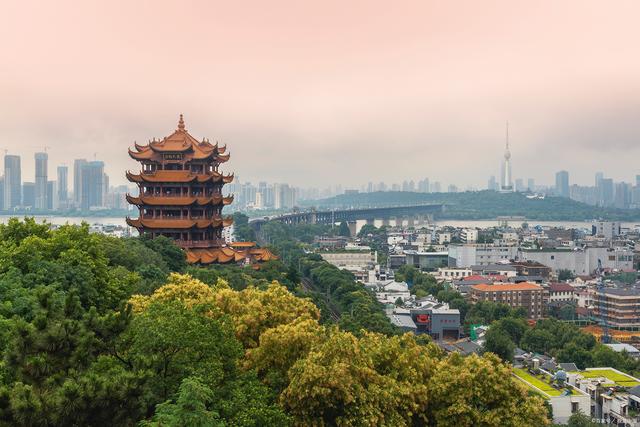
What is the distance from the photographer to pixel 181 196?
26.5 metres

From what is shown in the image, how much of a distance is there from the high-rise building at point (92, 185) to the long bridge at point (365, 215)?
45.1 meters

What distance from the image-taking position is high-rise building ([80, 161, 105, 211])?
→ 5581 inches

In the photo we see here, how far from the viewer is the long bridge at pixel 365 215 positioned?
107938mm

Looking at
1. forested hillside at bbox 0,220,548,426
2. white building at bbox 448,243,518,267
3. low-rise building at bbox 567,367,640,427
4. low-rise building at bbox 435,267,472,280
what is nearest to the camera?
forested hillside at bbox 0,220,548,426

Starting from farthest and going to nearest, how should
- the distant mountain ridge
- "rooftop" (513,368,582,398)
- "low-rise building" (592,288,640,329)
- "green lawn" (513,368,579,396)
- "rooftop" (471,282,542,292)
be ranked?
1. the distant mountain ridge
2. "rooftop" (471,282,542,292)
3. "low-rise building" (592,288,640,329)
4. "green lawn" (513,368,579,396)
5. "rooftop" (513,368,582,398)

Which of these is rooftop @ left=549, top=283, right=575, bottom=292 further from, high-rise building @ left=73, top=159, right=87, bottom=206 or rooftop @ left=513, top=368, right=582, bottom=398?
high-rise building @ left=73, top=159, right=87, bottom=206

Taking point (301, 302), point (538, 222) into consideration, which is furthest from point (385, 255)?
point (538, 222)

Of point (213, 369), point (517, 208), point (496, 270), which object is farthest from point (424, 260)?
point (517, 208)

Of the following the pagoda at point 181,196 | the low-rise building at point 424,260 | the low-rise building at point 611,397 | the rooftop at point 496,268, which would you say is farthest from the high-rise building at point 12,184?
the low-rise building at point 611,397

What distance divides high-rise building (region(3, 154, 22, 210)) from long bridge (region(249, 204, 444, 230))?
49.9 meters

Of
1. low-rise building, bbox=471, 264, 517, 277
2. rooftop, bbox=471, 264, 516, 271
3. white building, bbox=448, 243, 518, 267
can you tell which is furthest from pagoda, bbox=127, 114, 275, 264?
white building, bbox=448, 243, 518, 267

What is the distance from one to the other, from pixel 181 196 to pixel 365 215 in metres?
103

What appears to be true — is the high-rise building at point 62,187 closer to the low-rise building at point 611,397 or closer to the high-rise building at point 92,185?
the high-rise building at point 92,185

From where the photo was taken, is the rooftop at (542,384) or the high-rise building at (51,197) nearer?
the rooftop at (542,384)
